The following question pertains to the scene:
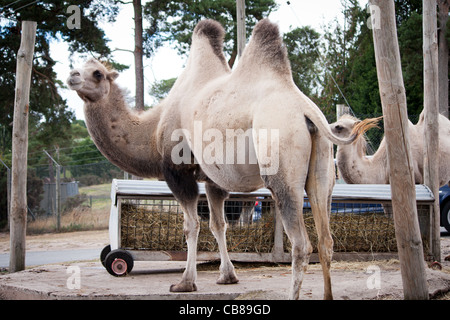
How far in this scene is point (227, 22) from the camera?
16781mm

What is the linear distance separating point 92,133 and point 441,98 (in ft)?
47.1

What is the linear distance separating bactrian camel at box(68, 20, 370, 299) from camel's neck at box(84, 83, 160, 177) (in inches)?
0.4

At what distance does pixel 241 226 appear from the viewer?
718cm

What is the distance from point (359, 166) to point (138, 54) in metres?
8.35

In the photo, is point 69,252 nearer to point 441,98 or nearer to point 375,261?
point 375,261

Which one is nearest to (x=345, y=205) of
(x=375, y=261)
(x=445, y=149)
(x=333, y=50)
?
(x=375, y=261)

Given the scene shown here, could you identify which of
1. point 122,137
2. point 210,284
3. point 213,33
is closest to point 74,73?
point 122,137

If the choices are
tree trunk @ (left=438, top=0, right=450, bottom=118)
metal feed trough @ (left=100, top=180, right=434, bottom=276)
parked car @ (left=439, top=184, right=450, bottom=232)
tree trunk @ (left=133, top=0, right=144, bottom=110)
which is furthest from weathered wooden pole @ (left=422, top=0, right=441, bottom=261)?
tree trunk @ (left=438, top=0, right=450, bottom=118)

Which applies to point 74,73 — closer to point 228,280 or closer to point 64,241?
point 228,280

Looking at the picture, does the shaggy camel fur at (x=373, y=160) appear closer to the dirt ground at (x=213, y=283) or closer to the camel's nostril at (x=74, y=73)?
the dirt ground at (x=213, y=283)

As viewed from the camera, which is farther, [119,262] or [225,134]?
[119,262]

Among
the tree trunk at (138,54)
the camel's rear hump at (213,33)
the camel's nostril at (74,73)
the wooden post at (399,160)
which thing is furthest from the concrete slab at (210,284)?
the tree trunk at (138,54)

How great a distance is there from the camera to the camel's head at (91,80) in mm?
5746

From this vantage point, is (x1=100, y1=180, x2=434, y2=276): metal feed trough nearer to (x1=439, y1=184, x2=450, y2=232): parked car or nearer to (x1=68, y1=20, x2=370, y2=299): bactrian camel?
(x1=68, y1=20, x2=370, y2=299): bactrian camel
